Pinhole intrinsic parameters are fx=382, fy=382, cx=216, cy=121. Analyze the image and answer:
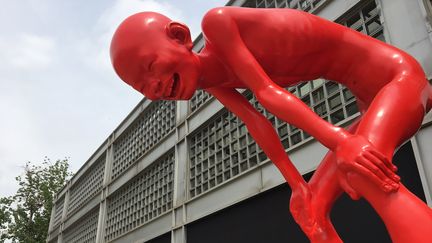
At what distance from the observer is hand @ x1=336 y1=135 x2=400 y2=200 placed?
1.54 meters

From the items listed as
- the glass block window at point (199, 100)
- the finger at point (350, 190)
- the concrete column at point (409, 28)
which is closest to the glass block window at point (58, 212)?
the glass block window at point (199, 100)

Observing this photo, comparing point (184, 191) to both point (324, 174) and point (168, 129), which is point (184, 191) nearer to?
point (168, 129)

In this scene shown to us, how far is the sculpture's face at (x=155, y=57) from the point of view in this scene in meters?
2.10

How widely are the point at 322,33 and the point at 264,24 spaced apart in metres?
0.33

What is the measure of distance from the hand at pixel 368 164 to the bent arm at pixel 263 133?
1.34 feet

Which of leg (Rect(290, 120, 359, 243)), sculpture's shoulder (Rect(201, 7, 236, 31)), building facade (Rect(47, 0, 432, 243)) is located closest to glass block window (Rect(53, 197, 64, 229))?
building facade (Rect(47, 0, 432, 243))

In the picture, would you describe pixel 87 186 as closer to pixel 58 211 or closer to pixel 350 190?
pixel 58 211

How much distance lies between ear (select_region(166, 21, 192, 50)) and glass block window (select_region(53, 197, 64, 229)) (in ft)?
70.6

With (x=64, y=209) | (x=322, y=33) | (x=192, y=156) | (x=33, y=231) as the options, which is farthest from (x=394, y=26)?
(x=33, y=231)

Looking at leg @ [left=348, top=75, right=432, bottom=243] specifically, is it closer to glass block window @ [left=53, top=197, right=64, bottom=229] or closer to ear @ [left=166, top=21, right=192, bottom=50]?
ear @ [left=166, top=21, right=192, bottom=50]

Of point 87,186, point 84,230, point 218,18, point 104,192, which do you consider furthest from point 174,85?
point 87,186

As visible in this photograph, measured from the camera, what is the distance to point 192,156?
393 inches

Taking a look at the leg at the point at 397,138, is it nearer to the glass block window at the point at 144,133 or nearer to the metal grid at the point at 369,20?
the metal grid at the point at 369,20

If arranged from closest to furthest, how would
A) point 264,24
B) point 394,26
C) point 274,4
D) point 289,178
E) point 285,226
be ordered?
point 289,178
point 264,24
point 394,26
point 285,226
point 274,4
